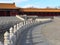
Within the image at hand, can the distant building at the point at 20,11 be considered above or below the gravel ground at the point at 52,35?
below

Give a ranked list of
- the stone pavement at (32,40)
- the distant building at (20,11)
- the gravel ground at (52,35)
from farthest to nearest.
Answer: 1. the distant building at (20,11)
2. the gravel ground at (52,35)
3. the stone pavement at (32,40)

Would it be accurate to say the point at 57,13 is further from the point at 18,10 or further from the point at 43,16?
the point at 18,10

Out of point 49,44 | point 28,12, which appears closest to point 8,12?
point 28,12

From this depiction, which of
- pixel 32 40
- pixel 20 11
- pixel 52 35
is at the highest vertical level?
pixel 32 40

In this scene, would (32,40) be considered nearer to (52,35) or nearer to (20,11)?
(52,35)

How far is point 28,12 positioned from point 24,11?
135 cm

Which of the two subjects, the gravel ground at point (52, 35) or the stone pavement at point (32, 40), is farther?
the gravel ground at point (52, 35)

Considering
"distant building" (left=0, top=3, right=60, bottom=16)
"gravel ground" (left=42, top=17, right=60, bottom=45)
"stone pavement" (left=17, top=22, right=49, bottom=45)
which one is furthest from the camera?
"distant building" (left=0, top=3, right=60, bottom=16)

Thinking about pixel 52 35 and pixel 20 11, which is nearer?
pixel 52 35

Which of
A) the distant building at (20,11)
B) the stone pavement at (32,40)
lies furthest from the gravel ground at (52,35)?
the distant building at (20,11)

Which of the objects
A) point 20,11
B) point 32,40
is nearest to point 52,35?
point 32,40

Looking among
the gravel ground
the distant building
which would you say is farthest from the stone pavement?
the distant building

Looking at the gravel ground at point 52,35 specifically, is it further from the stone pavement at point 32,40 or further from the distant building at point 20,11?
the distant building at point 20,11

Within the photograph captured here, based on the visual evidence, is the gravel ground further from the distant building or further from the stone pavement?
the distant building
